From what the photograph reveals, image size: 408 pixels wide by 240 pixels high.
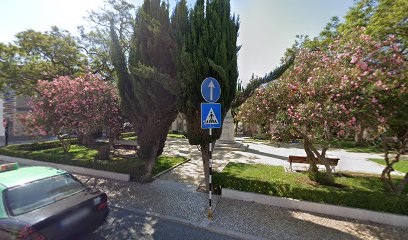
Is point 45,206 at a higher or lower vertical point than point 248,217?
higher

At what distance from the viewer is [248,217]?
5.09 m

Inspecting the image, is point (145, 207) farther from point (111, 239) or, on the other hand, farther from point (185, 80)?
point (185, 80)

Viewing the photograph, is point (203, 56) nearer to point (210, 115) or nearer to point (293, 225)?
point (210, 115)

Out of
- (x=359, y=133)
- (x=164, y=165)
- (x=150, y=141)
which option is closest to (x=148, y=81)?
(x=150, y=141)

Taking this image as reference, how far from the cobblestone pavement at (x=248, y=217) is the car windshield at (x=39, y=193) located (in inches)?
85.0

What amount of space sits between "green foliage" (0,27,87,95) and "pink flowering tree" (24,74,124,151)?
5.02 m

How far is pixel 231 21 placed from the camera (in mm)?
6312

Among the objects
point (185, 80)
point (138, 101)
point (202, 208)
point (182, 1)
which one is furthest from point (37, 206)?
point (182, 1)

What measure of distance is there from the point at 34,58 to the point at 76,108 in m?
9.09

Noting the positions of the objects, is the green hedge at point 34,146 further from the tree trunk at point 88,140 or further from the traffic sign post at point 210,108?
the traffic sign post at point 210,108

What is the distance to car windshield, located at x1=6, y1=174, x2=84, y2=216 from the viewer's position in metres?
3.30

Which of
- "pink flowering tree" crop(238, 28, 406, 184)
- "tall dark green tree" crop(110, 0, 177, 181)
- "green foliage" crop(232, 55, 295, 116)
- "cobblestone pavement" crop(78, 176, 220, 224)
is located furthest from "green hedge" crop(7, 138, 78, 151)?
"pink flowering tree" crop(238, 28, 406, 184)

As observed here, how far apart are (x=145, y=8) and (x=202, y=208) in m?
7.84

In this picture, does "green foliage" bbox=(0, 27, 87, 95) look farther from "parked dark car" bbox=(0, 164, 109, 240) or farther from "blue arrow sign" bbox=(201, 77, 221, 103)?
"blue arrow sign" bbox=(201, 77, 221, 103)
